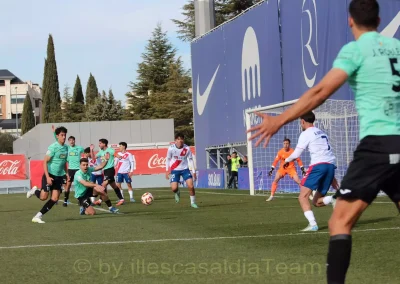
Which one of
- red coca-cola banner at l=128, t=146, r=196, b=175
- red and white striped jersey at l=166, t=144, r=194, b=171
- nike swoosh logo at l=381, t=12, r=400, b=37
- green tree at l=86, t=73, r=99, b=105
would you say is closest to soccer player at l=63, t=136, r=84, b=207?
red and white striped jersey at l=166, t=144, r=194, b=171

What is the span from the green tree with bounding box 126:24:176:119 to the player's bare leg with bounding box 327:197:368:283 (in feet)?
263

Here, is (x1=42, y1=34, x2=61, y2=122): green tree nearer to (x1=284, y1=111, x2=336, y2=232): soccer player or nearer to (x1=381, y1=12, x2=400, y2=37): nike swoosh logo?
(x1=381, y1=12, x2=400, y2=37): nike swoosh logo

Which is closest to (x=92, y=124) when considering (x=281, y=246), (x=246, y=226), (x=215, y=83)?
(x=215, y=83)

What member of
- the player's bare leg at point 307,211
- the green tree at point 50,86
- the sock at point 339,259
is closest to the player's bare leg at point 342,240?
the sock at point 339,259

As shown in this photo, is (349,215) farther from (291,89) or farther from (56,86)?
(56,86)

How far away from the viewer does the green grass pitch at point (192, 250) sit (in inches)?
314

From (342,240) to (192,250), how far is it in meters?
5.00

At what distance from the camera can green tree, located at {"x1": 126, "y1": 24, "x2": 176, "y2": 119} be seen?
8569cm

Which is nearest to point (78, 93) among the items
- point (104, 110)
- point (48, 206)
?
point (104, 110)

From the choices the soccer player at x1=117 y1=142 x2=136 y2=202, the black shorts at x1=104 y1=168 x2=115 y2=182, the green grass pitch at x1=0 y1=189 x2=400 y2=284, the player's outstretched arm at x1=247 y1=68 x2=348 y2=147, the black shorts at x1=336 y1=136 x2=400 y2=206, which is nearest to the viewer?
the player's outstretched arm at x1=247 y1=68 x2=348 y2=147

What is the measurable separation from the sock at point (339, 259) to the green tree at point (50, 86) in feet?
333

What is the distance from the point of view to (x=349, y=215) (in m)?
5.40

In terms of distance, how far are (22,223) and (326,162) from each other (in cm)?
737

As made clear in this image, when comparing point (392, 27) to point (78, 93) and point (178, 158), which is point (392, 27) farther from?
point (78, 93)
